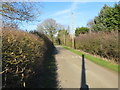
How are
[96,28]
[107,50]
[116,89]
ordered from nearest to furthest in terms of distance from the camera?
[116,89] < [107,50] < [96,28]

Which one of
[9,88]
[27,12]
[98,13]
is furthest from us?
[98,13]

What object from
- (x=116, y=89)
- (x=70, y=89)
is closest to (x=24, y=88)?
(x=70, y=89)

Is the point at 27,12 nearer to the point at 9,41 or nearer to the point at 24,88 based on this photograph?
the point at 9,41

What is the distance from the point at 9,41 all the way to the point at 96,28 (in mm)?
20690

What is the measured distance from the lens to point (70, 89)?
3758 millimetres

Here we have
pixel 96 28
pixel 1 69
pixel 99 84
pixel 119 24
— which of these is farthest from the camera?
pixel 96 28

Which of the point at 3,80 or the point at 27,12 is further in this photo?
the point at 27,12

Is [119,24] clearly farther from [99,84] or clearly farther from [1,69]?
[1,69]

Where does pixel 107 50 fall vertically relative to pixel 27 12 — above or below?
below

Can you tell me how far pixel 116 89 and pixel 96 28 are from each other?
18639mm

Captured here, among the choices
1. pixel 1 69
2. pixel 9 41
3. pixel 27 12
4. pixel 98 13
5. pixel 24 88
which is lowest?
pixel 24 88

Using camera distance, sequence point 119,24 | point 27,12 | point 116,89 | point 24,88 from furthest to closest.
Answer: point 119,24
point 27,12
point 116,89
point 24,88

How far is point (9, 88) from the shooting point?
2148mm

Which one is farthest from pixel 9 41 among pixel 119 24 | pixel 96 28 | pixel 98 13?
pixel 98 13
